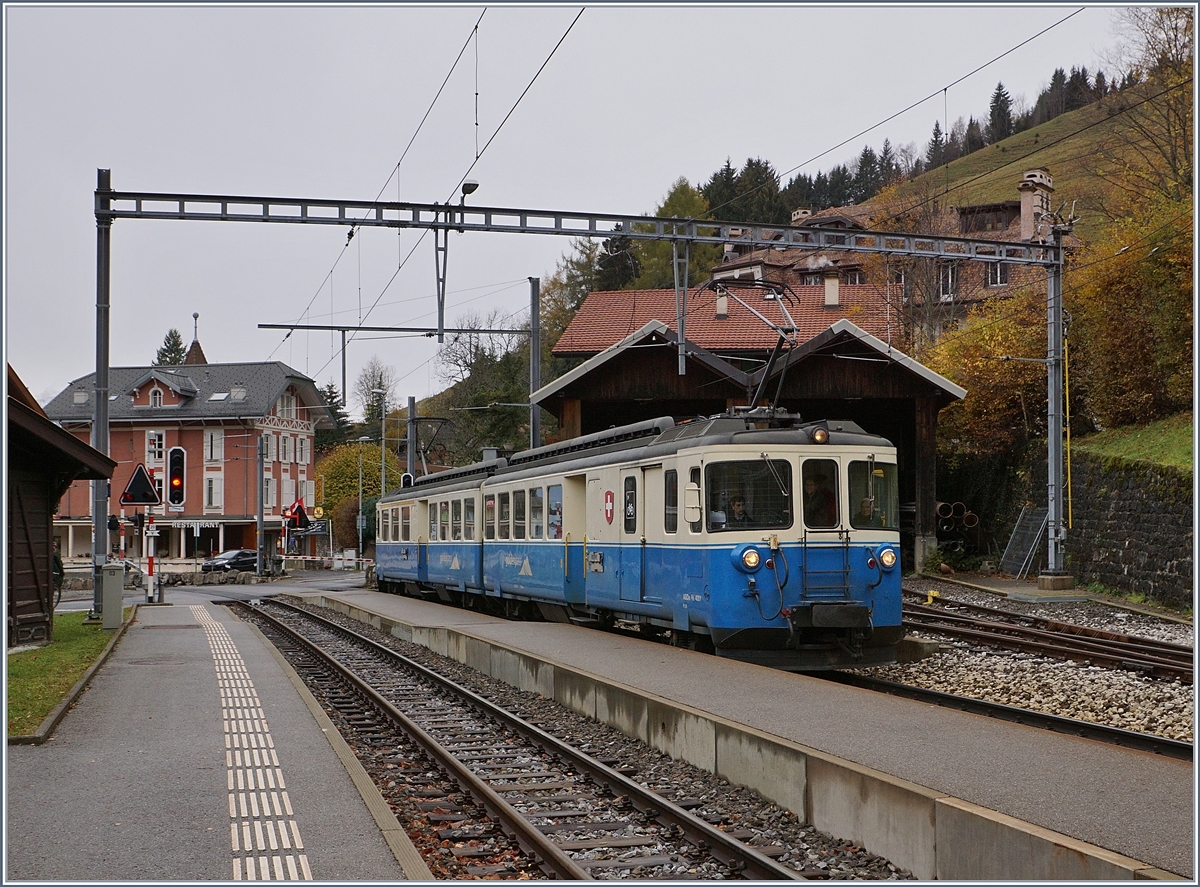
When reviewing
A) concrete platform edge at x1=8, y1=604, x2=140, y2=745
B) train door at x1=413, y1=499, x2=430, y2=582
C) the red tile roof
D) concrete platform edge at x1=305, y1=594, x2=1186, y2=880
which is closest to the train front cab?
concrete platform edge at x1=305, y1=594, x2=1186, y2=880

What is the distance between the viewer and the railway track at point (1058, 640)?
1352 centimetres

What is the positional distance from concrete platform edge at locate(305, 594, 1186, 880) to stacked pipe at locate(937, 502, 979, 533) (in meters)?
22.5

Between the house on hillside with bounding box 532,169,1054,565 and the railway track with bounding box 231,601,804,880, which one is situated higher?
the house on hillside with bounding box 532,169,1054,565

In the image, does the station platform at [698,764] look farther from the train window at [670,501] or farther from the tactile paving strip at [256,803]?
the train window at [670,501]

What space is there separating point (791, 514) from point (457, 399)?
58.9m

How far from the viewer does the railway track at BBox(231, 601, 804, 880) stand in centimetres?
677

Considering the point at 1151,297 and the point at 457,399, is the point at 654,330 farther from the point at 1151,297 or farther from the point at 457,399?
the point at 457,399

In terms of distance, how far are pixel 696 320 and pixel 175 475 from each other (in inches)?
802

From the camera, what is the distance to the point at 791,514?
12547 mm

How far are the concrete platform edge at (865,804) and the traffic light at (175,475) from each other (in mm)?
11724

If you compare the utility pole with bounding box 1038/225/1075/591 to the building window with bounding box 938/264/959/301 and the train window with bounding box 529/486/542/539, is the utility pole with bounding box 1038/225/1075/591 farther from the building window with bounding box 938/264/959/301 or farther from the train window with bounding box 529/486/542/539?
the building window with bounding box 938/264/959/301

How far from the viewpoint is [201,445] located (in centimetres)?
6481

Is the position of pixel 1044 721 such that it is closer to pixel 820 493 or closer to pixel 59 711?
pixel 820 493

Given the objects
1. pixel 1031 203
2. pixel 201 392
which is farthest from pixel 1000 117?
pixel 201 392
